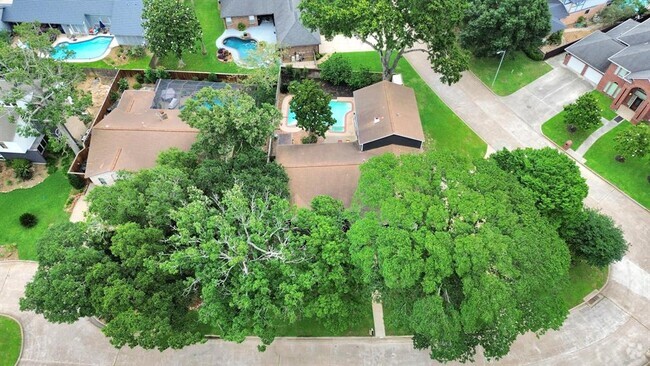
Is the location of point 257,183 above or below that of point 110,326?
above

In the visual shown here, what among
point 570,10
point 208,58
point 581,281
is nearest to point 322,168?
point 581,281

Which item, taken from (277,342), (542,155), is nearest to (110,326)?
(277,342)

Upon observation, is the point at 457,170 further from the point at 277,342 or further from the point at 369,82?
the point at 369,82

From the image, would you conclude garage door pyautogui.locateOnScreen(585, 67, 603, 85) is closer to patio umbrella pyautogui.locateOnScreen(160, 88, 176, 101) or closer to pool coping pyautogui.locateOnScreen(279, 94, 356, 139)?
pool coping pyautogui.locateOnScreen(279, 94, 356, 139)

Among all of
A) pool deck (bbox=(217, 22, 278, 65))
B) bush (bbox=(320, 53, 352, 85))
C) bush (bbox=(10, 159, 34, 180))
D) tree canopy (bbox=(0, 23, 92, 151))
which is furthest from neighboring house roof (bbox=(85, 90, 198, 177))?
bush (bbox=(320, 53, 352, 85))

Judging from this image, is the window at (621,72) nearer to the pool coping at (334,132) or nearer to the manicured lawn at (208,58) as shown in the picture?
the pool coping at (334,132)

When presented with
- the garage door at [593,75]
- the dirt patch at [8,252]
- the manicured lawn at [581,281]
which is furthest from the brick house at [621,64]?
the dirt patch at [8,252]
